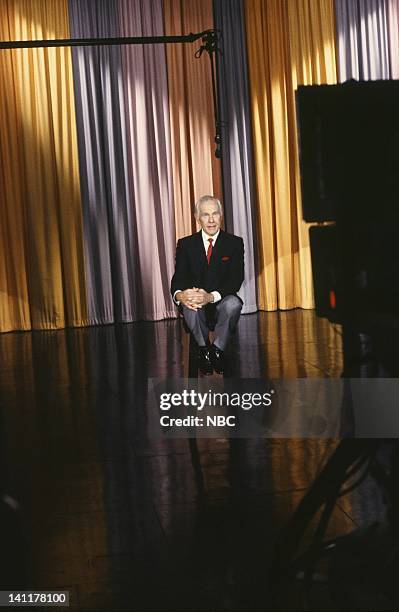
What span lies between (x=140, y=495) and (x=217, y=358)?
67.6 inches

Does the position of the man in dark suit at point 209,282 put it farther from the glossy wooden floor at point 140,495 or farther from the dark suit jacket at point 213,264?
the glossy wooden floor at point 140,495

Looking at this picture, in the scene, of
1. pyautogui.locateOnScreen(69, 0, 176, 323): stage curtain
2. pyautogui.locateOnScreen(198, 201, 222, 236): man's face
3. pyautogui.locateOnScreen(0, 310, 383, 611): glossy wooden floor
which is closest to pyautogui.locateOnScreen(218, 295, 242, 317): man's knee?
pyautogui.locateOnScreen(198, 201, 222, 236): man's face

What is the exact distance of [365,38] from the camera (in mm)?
9125

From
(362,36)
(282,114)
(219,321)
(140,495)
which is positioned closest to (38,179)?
(282,114)

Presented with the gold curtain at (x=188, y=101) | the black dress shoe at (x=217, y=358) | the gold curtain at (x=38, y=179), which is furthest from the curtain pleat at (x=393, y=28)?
the black dress shoe at (x=217, y=358)

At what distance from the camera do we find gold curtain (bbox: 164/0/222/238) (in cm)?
902

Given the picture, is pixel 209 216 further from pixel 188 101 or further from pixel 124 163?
pixel 188 101

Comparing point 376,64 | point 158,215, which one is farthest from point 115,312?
point 376,64

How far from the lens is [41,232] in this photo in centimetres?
898

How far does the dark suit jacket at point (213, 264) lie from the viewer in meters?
5.28

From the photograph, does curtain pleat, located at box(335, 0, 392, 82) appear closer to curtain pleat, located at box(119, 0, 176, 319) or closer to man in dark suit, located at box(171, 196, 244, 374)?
curtain pleat, located at box(119, 0, 176, 319)

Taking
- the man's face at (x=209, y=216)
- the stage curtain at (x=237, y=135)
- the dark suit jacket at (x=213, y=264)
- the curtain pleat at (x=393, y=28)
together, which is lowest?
the dark suit jacket at (x=213, y=264)

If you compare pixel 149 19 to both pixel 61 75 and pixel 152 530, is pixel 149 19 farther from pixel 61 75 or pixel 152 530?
pixel 152 530

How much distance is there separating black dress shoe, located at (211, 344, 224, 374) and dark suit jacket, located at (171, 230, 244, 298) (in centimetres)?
37
